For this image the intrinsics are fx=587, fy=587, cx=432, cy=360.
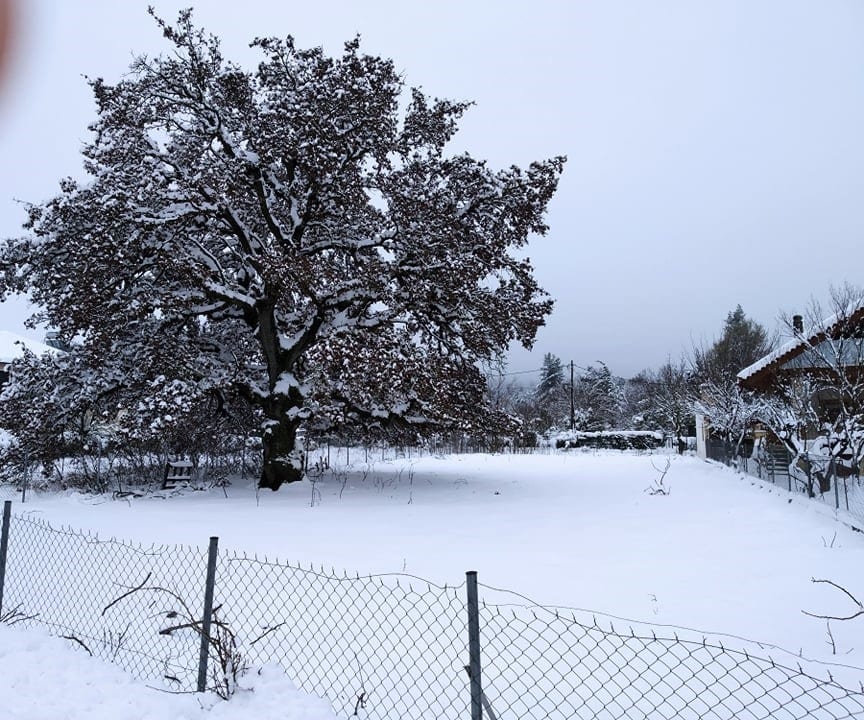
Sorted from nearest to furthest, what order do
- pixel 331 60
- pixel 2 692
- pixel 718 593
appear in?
pixel 2 692
pixel 718 593
pixel 331 60

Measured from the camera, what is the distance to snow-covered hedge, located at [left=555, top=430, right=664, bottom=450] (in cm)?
3809

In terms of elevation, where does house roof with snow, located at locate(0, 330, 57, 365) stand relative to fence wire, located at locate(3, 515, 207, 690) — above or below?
above

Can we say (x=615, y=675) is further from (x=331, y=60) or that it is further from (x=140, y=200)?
(x=331, y=60)

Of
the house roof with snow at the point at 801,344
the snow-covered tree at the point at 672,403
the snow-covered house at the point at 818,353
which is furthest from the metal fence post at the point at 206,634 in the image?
the snow-covered tree at the point at 672,403

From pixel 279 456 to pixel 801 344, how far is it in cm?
1489

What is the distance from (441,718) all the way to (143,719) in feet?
5.42

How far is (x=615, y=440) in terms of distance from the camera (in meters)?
38.3

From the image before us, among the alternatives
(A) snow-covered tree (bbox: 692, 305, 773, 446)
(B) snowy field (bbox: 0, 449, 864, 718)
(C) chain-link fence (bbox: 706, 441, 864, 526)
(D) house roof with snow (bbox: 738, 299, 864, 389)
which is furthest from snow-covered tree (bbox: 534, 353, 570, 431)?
(B) snowy field (bbox: 0, 449, 864, 718)

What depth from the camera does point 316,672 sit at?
3918 mm

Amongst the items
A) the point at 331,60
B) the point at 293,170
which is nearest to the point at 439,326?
the point at 293,170

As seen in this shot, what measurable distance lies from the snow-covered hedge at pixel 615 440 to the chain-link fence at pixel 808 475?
1860 cm

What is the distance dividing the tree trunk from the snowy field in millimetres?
442

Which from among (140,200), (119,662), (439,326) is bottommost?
(119,662)

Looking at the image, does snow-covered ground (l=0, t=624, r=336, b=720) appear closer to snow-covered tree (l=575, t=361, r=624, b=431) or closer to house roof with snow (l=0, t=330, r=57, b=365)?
house roof with snow (l=0, t=330, r=57, b=365)
